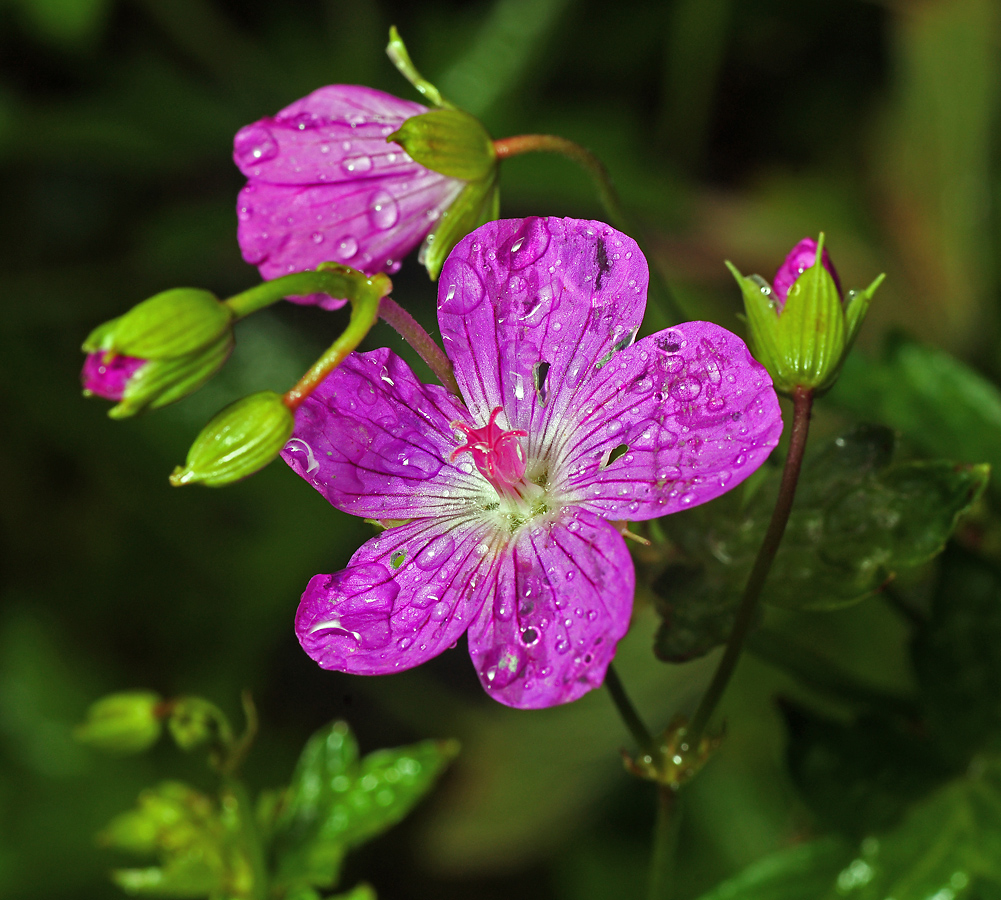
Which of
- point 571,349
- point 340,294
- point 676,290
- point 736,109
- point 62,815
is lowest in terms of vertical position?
point 62,815

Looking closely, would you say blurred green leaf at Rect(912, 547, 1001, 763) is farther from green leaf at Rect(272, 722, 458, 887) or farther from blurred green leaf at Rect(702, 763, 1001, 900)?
green leaf at Rect(272, 722, 458, 887)

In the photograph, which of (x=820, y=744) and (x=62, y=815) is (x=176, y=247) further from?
(x=820, y=744)

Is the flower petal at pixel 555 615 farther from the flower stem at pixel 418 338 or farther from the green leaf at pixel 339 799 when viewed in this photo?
the green leaf at pixel 339 799

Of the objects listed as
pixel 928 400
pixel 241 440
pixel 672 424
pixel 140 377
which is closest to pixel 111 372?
pixel 140 377

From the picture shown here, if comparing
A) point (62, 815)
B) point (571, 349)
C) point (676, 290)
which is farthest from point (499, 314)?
point (62, 815)

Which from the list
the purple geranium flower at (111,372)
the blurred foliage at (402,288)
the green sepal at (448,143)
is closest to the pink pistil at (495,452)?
the green sepal at (448,143)
